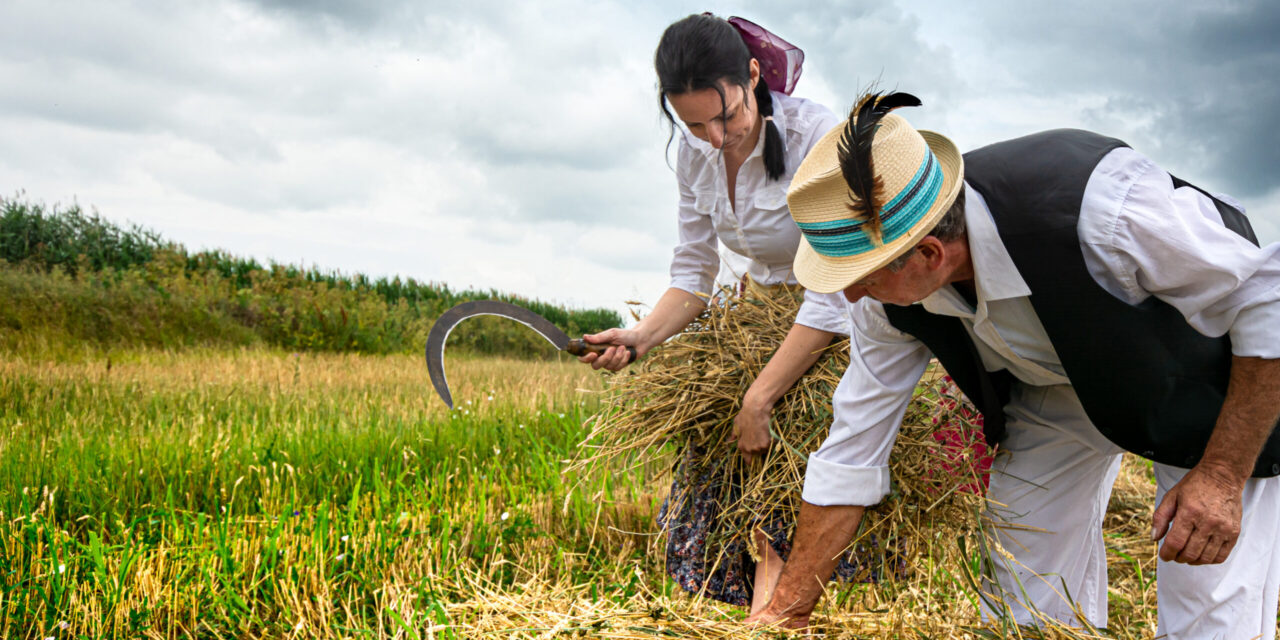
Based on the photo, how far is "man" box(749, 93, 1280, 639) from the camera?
173 centimetres

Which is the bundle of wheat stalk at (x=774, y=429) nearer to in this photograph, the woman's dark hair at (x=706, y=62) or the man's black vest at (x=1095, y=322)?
the woman's dark hair at (x=706, y=62)

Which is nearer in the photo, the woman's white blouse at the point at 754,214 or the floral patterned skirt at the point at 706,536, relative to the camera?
the woman's white blouse at the point at 754,214

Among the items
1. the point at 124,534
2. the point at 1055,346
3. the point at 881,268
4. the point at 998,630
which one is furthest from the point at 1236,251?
the point at 124,534

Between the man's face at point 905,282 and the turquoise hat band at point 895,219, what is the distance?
0.08 meters

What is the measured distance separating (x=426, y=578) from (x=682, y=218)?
5.15ft

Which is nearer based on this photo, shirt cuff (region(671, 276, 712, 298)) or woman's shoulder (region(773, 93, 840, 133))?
woman's shoulder (region(773, 93, 840, 133))

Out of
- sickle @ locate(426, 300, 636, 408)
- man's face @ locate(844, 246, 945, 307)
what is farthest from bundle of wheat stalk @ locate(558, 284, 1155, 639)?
man's face @ locate(844, 246, 945, 307)

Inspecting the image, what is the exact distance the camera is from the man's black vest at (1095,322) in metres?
1.77

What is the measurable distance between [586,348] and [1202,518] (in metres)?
1.78

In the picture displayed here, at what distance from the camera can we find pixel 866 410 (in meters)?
2.20

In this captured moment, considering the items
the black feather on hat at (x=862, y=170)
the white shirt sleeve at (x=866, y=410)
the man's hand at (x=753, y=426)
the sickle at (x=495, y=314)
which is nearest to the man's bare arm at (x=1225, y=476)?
the white shirt sleeve at (x=866, y=410)

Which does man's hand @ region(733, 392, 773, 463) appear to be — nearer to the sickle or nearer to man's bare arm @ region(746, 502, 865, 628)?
man's bare arm @ region(746, 502, 865, 628)

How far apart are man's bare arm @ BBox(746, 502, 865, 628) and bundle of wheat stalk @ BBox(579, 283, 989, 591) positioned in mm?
102

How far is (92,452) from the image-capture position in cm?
396
